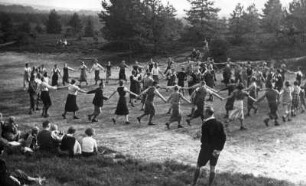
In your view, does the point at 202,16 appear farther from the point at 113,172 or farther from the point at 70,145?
the point at 113,172

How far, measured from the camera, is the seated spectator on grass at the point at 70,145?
1234 cm

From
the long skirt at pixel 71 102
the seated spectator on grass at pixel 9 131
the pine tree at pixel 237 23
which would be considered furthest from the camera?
the pine tree at pixel 237 23

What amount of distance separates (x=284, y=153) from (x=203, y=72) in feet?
37.5

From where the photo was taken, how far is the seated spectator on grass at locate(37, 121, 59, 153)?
12.8 m

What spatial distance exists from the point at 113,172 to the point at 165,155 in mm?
2806

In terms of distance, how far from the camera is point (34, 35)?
5912 cm

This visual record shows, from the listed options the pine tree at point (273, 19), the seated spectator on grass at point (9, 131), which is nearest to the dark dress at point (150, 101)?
the seated spectator on grass at point (9, 131)

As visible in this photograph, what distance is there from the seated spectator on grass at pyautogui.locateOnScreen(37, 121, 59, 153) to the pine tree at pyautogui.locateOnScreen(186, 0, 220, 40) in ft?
116

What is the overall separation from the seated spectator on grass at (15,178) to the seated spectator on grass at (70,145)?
2149mm

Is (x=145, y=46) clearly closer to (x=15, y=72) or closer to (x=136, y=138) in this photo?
(x=15, y=72)

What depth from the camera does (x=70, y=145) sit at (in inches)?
488

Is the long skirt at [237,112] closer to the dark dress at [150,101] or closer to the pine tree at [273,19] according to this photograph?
the dark dress at [150,101]

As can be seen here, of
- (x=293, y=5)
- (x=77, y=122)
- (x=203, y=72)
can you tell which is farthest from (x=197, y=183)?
(x=293, y=5)

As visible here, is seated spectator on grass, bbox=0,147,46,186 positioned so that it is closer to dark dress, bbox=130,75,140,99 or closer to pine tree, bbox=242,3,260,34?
dark dress, bbox=130,75,140,99
